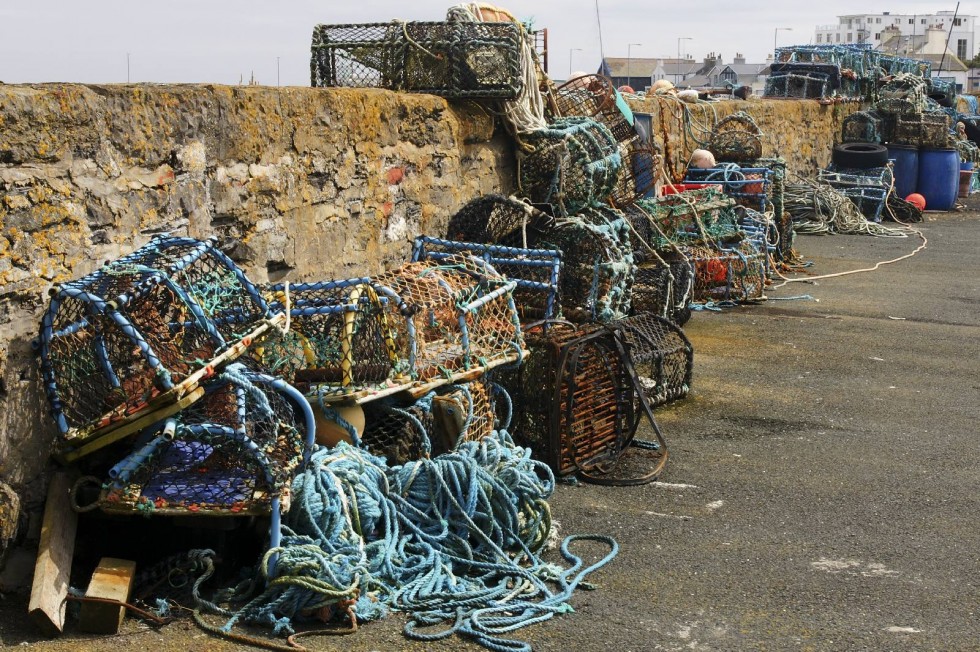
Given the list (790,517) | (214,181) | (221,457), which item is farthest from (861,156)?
(221,457)

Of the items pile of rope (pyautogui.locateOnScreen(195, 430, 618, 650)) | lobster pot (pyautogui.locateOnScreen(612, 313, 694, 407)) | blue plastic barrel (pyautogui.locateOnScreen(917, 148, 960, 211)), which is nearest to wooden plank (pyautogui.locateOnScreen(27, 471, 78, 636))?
pile of rope (pyautogui.locateOnScreen(195, 430, 618, 650))

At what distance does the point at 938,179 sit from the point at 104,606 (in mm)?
15192

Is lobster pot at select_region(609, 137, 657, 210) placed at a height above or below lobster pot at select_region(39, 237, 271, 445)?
above

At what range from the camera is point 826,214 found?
13.3 m

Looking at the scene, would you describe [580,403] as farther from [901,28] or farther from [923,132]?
[901,28]

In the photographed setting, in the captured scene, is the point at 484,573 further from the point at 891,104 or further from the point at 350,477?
the point at 891,104

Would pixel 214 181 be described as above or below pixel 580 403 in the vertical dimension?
above

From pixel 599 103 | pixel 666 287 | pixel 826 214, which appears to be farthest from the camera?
pixel 826 214

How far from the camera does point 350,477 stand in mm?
3771

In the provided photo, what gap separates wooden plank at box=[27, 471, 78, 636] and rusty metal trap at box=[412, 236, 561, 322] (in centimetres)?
225

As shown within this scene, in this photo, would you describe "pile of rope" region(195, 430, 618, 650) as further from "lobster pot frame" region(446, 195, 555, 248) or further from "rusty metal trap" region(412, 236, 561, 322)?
"lobster pot frame" region(446, 195, 555, 248)

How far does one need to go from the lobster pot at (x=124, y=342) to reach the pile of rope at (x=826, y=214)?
34.0 feet

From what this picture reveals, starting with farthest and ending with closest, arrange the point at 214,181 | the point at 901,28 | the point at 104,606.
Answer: the point at 901,28
the point at 214,181
the point at 104,606

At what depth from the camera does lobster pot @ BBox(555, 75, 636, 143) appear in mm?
7391
